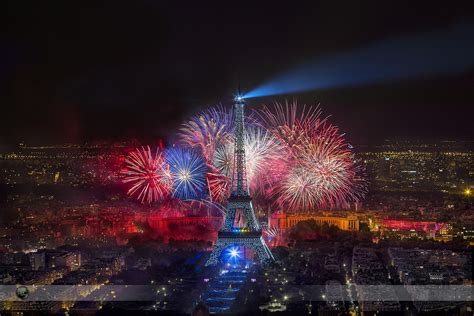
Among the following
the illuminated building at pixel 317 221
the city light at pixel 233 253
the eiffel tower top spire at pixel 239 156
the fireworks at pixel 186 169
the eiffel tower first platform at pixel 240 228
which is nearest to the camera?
the eiffel tower top spire at pixel 239 156

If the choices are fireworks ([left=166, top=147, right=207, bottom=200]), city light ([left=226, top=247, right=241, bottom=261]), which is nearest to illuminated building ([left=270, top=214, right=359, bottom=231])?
fireworks ([left=166, top=147, right=207, bottom=200])

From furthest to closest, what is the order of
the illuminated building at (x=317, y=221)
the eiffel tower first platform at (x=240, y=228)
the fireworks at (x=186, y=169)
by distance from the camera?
the illuminated building at (x=317, y=221), the fireworks at (x=186, y=169), the eiffel tower first platform at (x=240, y=228)

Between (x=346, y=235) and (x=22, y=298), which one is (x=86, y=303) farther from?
(x=346, y=235)

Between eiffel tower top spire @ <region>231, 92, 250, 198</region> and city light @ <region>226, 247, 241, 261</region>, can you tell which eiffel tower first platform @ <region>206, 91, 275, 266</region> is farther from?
city light @ <region>226, 247, 241, 261</region>

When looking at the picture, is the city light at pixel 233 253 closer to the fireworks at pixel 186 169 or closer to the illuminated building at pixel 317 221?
the fireworks at pixel 186 169

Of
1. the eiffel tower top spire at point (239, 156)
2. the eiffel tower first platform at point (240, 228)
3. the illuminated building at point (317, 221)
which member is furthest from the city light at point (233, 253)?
the illuminated building at point (317, 221)

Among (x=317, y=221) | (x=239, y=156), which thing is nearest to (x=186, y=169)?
(x=239, y=156)

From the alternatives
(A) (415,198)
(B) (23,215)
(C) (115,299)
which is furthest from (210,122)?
(A) (415,198)

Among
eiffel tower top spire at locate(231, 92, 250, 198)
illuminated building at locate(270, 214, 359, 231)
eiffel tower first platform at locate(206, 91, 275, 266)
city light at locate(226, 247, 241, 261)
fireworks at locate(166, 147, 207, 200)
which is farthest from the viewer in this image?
illuminated building at locate(270, 214, 359, 231)
